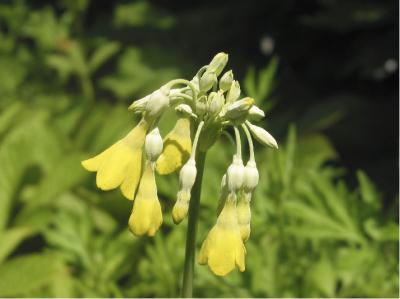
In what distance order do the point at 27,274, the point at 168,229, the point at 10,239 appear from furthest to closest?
the point at 168,229
the point at 10,239
the point at 27,274

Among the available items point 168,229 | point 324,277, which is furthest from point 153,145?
point 168,229

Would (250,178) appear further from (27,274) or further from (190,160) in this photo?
(27,274)

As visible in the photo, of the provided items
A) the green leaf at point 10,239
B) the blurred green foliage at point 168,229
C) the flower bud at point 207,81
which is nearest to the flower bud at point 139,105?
the flower bud at point 207,81

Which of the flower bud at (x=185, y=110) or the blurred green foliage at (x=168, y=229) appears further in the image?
the blurred green foliage at (x=168, y=229)

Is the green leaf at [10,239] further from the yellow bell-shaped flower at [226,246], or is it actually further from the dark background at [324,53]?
the dark background at [324,53]

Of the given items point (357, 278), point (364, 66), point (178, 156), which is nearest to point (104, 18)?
point (364, 66)

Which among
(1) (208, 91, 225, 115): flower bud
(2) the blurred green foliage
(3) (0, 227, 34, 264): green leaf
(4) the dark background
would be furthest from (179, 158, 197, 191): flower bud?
(4) the dark background

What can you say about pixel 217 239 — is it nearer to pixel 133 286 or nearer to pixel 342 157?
pixel 133 286
